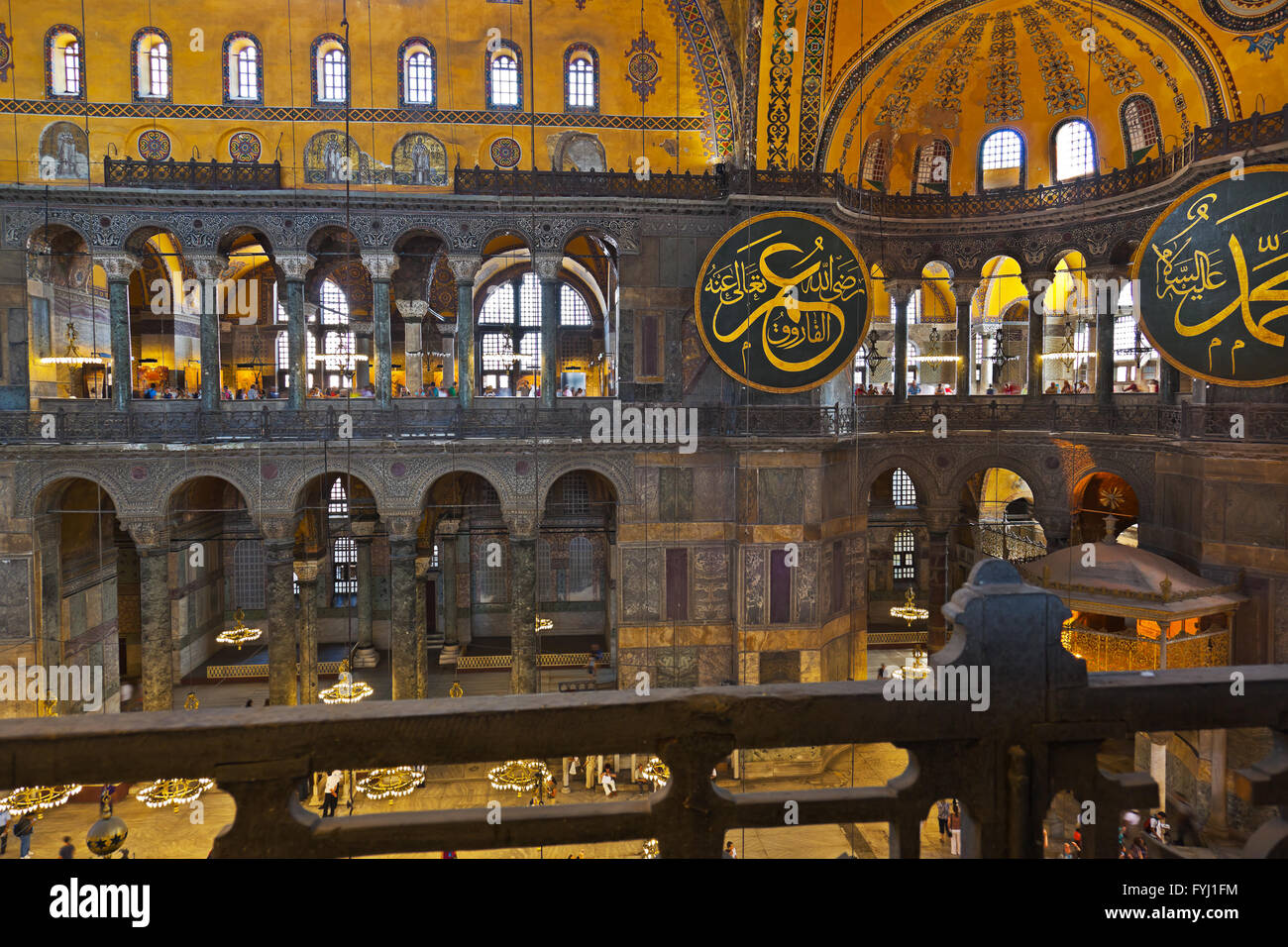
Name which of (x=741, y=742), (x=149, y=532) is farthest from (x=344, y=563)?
(x=741, y=742)

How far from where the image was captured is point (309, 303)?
1920 centimetres

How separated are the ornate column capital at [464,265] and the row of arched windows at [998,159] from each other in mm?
7100

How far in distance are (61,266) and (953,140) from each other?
15.6m

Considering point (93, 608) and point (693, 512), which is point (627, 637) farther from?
point (93, 608)

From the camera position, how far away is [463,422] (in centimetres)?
1303

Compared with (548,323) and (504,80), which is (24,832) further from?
(504,80)

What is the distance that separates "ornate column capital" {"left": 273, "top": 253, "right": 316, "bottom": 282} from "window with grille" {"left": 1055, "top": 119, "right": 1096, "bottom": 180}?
42.2 feet

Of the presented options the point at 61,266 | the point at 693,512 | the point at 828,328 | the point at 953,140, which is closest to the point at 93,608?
the point at 61,266

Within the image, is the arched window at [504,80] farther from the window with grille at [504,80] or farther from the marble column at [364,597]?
the marble column at [364,597]

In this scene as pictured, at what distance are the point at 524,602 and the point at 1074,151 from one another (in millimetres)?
12290

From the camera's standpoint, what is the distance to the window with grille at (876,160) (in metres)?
14.4

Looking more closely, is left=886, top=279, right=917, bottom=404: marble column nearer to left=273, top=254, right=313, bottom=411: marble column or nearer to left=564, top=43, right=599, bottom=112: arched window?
left=564, top=43, right=599, bottom=112: arched window

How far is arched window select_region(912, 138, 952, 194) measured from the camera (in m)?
14.8

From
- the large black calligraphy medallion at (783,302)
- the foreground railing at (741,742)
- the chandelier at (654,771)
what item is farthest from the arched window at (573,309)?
the foreground railing at (741,742)
